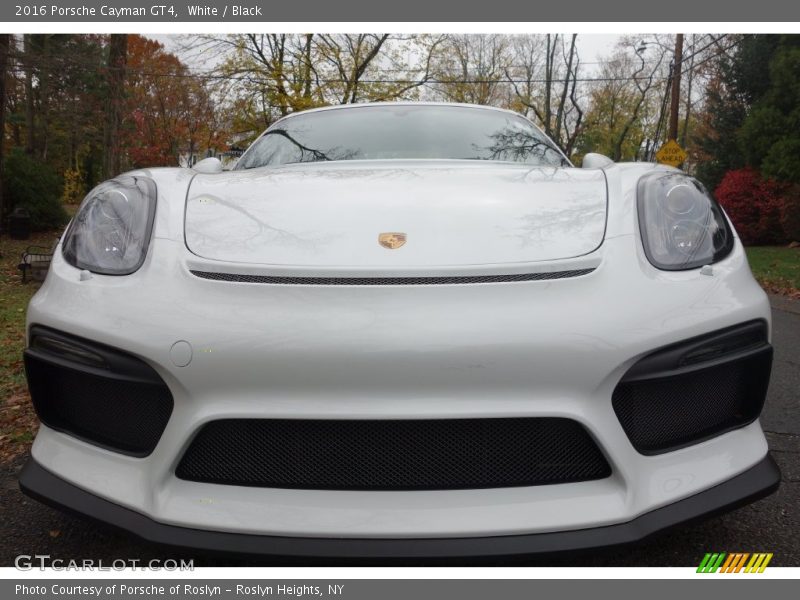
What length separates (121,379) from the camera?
1.46 meters

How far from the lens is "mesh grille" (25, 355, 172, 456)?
1.45 meters

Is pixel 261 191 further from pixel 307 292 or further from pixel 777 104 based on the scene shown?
pixel 777 104

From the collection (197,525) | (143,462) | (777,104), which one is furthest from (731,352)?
(777,104)

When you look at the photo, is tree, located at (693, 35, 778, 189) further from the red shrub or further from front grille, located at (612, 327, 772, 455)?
front grille, located at (612, 327, 772, 455)

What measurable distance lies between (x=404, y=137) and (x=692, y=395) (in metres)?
1.77

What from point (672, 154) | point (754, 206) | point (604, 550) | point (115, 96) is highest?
point (115, 96)

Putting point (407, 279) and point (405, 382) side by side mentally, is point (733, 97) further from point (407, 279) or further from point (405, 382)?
point (405, 382)

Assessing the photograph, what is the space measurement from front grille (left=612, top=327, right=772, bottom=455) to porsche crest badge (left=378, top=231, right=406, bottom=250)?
61 cm

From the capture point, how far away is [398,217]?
64.4 inches

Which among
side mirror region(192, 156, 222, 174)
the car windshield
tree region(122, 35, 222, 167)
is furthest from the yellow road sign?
side mirror region(192, 156, 222, 174)

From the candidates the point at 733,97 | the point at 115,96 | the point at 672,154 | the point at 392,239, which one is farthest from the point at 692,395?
the point at 733,97

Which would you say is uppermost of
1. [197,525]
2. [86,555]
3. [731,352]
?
[731,352]

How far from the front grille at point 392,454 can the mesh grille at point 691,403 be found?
4.9 inches

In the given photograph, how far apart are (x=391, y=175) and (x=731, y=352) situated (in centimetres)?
106
